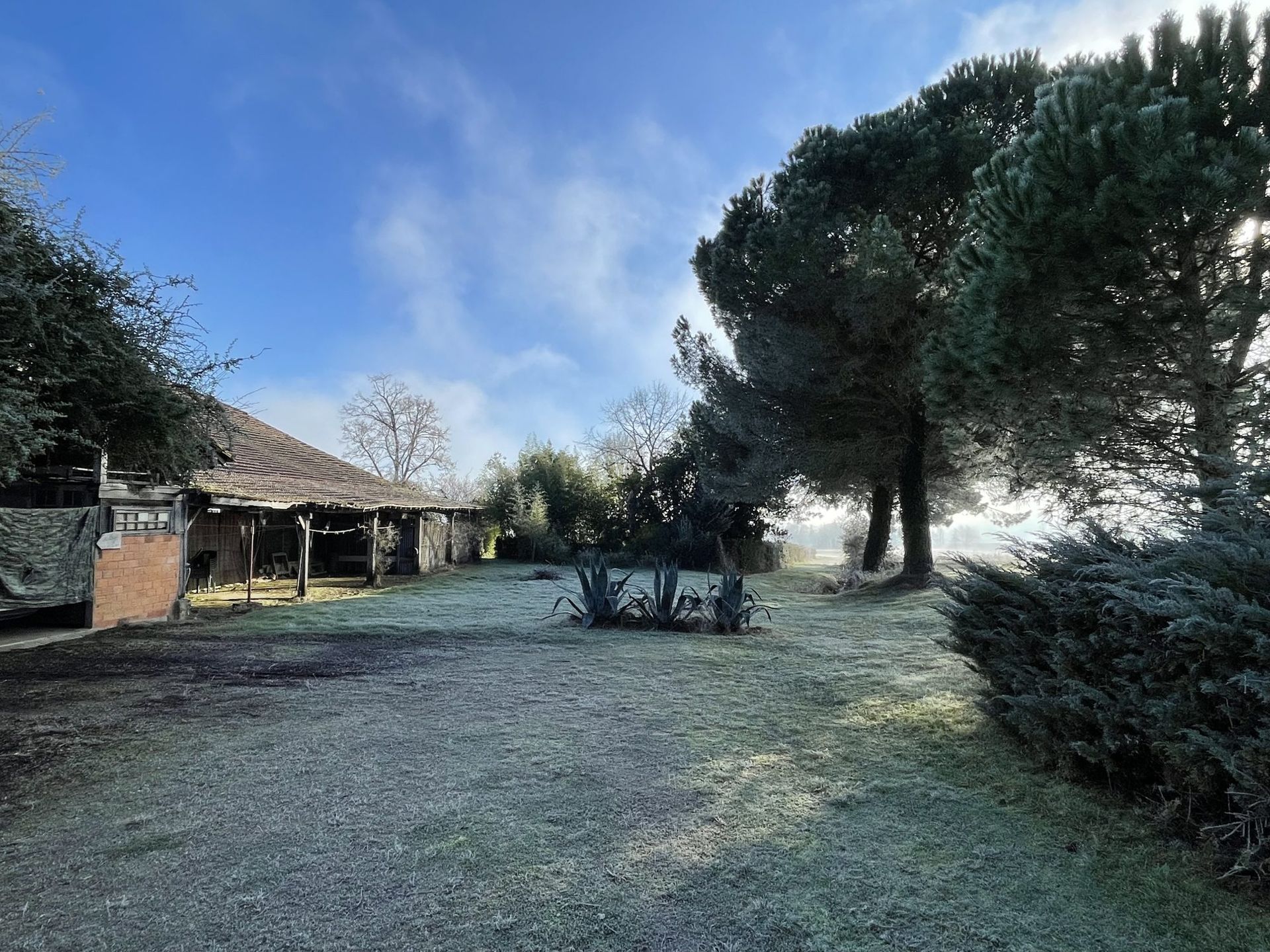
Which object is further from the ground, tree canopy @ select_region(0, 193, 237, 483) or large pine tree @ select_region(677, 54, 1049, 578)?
large pine tree @ select_region(677, 54, 1049, 578)

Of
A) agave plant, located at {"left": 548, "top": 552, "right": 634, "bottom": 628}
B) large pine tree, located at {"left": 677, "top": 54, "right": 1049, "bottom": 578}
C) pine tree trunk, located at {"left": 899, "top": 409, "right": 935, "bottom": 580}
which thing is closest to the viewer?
agave plant, located at {"left": 548, "top": 552, "right": 634, "bottom": 628}

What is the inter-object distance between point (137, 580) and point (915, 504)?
42.2 feet

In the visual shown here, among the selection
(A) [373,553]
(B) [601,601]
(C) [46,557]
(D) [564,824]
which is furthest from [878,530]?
(C) [46,557]

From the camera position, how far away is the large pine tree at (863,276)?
11.1 metres

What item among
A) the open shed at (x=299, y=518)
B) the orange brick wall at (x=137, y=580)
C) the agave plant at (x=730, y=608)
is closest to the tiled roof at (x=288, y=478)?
the open shed at (x=299, y=518)

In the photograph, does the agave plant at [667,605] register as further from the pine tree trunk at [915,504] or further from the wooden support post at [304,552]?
the wooden support post at [304,552]

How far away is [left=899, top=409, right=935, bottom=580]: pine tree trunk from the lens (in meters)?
12.4

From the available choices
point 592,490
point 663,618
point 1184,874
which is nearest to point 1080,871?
point 1184,874

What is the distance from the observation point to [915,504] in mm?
12555

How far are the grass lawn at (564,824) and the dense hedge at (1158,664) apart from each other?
0.24 meters

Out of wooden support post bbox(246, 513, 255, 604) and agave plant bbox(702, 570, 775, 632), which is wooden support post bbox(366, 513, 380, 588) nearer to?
wooden support post bbox(246, 513, 255, 604)

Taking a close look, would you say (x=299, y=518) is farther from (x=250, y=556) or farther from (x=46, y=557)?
(x=46, y=557)

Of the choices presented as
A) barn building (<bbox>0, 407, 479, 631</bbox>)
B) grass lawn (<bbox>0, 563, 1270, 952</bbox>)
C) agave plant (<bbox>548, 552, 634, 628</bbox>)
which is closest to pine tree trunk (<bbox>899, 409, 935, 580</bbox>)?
agave plant (<bbox>548, 552, 634, 628</bbox>)

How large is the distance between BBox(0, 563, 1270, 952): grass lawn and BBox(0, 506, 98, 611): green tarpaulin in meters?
1.94
